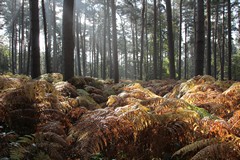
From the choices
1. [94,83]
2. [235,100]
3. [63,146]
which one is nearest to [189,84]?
[235,100]

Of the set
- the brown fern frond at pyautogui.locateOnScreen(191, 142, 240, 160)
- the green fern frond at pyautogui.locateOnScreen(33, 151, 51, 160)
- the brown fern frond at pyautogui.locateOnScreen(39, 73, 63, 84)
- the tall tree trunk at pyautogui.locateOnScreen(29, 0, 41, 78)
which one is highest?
the tall tree trunk at pyautogui.locateOnScreen(29, 0, 41, 78)

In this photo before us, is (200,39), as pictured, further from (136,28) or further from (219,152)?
(136,28)

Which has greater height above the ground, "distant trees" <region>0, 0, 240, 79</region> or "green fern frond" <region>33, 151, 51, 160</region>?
"distant trees" <region>0, 0, 240, 79</region>

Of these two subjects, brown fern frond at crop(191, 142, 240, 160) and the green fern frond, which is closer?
brown fern frond at crop(191, 142, 240, 160)

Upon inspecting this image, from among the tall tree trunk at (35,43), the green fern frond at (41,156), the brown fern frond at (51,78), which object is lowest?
the green fern frond at (41,156)

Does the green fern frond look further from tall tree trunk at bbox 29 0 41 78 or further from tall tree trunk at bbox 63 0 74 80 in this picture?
tall tree trunk at bbox 29 0 41 78

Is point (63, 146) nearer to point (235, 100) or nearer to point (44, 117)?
point (44, 117)


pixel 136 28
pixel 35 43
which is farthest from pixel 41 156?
pixel 136 28

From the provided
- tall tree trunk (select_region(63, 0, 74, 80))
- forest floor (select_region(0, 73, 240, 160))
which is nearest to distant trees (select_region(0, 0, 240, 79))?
tall tree trunk (select_region(63, 0, 74, 80))

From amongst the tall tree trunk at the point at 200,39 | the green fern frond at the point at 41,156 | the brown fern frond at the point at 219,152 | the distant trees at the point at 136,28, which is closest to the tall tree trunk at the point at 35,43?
the distant trees at the point at 136,28

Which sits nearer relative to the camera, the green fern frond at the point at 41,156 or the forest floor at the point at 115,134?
the green fern frond at the point at 41,156

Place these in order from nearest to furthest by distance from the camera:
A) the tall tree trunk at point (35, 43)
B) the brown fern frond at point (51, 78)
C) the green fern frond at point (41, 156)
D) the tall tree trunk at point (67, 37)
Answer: the green fern frond at point (41, 156) < the brown fern frond at point (51, 78) < the tall tree trunk at point (67, 37) < the tall tree trunk at point (35, 43)

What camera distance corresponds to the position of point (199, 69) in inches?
448

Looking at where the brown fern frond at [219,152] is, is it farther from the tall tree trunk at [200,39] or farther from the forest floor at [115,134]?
the tall tree trunk at [200,39]
